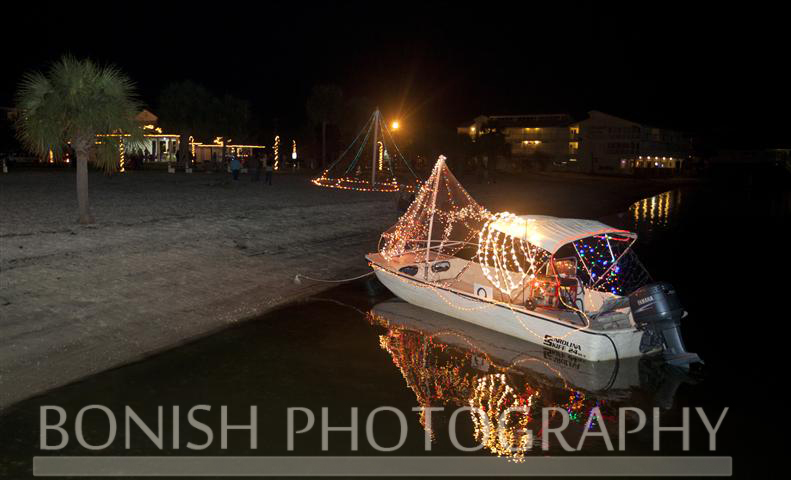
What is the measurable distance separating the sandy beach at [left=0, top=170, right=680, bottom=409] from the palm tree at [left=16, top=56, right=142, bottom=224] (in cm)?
260

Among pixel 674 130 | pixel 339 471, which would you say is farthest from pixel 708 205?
pixel 674 130

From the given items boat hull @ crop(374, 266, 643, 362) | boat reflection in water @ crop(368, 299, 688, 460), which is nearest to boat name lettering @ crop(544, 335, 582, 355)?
boat hull @ crop(374, 266, 643, 362)

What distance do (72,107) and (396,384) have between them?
13.5 m

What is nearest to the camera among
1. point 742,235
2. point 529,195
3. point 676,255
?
point 676,255

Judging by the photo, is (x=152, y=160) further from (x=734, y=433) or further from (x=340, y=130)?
(x=734, y=433)

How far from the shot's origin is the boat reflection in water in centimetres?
847

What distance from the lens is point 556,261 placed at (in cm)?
1241

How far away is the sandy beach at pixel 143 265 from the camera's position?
10.4 m

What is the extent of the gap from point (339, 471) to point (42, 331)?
6.55 m

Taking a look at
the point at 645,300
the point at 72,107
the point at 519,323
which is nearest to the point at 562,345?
the point at 519,323

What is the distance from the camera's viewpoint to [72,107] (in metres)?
17.6

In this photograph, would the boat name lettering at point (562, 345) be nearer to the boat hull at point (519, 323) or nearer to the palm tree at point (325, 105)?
the boat hull at point (519, 323)

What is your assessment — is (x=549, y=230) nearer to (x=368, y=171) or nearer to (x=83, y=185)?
(x=83, y=185)

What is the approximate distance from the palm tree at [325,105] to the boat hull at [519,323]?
4930 cm
